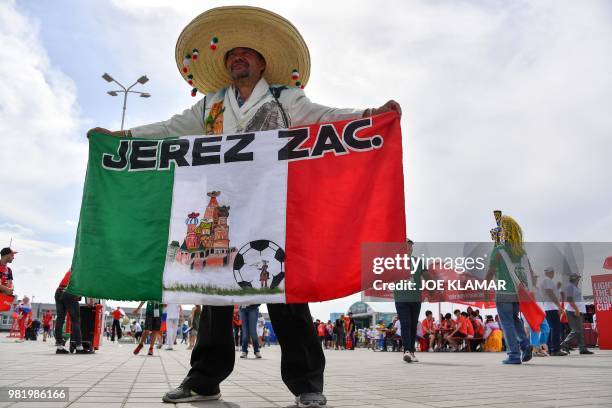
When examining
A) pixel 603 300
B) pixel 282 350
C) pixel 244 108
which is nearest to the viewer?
pixel 282 350

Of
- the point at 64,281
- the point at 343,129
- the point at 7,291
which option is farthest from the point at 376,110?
the point at 64,281

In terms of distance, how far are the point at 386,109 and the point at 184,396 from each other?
2.48m

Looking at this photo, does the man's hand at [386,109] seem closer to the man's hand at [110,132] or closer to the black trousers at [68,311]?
the man's hand at [110,132]

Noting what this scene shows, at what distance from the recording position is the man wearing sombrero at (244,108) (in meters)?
3.19

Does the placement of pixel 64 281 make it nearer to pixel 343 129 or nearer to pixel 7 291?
pixel 7 291

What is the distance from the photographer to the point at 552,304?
10.8m

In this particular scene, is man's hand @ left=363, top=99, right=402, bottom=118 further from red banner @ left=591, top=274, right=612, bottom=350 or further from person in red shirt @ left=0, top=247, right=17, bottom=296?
red banner @ left=591, top=274, right=612, bottom=350

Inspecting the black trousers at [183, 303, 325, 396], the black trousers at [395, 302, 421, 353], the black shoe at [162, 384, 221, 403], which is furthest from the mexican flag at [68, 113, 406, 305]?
the black trousers at [395, 302, 421, 353]

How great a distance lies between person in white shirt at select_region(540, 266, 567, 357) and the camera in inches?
420

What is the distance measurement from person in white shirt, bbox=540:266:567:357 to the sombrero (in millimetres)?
8645

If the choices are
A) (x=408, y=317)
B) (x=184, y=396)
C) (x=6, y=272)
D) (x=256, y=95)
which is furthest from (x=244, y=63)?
(x=6, y=272)

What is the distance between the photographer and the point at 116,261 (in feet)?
11.8

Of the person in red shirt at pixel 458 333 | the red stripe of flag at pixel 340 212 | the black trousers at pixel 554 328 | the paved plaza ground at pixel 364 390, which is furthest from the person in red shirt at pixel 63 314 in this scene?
the person in red shirt at pixel 458 333

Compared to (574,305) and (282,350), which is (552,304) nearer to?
(574,305)
